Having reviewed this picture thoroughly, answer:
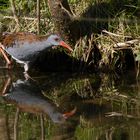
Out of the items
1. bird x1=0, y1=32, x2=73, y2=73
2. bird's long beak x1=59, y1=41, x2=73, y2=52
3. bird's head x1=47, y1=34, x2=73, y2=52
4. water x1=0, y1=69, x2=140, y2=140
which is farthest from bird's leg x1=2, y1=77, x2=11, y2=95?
bird's long beak x1=59, y1=41, x2=73, y2=52

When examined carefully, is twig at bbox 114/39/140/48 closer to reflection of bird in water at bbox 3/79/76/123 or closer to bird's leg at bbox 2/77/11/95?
reflection of bird in water at bbox 3/79/76/123

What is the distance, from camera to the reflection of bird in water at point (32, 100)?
7000 millimetres

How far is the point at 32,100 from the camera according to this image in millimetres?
7668

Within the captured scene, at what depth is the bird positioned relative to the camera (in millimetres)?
9156

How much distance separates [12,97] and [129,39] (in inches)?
95.6

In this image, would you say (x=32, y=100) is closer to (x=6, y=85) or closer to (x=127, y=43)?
(x=6, y=85)

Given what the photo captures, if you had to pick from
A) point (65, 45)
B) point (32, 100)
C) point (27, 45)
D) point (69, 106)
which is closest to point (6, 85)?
point (27, 45)

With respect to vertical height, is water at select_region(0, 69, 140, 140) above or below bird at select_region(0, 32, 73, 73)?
below

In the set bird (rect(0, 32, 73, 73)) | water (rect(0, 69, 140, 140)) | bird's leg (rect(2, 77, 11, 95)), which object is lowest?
water (rect(0, 69, 140, 140))

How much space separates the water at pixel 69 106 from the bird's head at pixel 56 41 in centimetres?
50

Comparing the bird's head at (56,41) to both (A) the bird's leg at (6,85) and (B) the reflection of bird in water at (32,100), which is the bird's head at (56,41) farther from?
(A) the bird's leg at (6,85)

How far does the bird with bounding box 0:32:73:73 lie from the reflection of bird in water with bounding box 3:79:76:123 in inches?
23.7

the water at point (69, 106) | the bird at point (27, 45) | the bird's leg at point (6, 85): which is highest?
the bird at point (27, 45)

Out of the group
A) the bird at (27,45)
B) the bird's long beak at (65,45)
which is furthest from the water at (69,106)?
the bird's long beak at (65,45)
